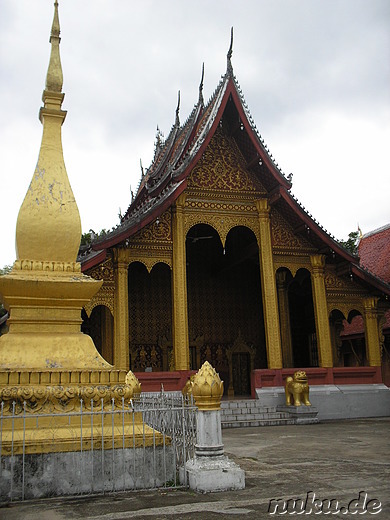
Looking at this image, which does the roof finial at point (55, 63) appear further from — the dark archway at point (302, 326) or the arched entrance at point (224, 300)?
the dark archway at point (302, 326)

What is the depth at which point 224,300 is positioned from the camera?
57.2ft

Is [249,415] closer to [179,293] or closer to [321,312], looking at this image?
[179,293]

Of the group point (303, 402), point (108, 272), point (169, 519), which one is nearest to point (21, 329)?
point (169, 519)

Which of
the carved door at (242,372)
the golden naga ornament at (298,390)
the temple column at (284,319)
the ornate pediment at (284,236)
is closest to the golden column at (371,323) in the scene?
the ornate pediment at (284,236)

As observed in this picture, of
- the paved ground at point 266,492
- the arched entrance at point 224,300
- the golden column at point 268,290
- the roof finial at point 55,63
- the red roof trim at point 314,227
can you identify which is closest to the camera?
the paved ground at point 266,492

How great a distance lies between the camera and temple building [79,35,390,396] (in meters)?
12.6

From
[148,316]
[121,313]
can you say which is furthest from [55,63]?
[148,316]

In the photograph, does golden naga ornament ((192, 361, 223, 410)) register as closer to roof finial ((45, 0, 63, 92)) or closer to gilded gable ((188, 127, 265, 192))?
roof finial ((45, 0, 63, 92))

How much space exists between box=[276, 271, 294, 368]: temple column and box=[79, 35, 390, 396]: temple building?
3 centimetres

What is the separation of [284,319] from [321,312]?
260cm

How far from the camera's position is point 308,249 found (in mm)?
14203

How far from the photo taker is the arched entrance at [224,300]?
16.8 m

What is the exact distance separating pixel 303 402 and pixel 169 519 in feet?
29.3

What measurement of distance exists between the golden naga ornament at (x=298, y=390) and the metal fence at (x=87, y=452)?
7.29m
